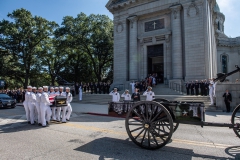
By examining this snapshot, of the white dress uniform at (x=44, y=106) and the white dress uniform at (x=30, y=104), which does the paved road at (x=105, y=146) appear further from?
the white dress uniform at (x=30, y=104)

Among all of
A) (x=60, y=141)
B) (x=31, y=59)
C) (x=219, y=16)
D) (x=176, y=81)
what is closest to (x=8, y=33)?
(x=31, y=59)

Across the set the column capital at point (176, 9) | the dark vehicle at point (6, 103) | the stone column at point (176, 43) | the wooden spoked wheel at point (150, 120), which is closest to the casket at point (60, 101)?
the wooden spoked wheel at point (150, 120)

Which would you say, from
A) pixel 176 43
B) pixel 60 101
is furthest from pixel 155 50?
pixel 60 101

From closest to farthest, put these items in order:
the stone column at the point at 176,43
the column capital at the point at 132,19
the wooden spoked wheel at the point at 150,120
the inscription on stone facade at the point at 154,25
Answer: the wooden spoked wheel at the point at 150,120 → the stone column at the point at 176,43 → the inscription on stone facade at the point at 154,25 → the column capital at the point at 132,19

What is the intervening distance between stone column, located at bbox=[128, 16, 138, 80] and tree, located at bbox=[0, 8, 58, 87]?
19468mm

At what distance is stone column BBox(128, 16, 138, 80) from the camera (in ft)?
84.2

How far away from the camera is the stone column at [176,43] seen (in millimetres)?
22203

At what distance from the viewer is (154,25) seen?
25141 mm

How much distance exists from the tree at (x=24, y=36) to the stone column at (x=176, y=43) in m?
25.4

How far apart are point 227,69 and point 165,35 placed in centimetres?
2672

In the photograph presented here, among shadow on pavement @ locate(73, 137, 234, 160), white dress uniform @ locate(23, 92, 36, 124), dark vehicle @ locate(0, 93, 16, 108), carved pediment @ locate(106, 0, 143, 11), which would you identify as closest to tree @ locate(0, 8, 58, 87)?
carved pediment @ locate(106, 0, 143, 11)

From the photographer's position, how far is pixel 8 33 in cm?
3350

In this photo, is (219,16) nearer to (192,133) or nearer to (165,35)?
(165,35)

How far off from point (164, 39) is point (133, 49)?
437 cm
